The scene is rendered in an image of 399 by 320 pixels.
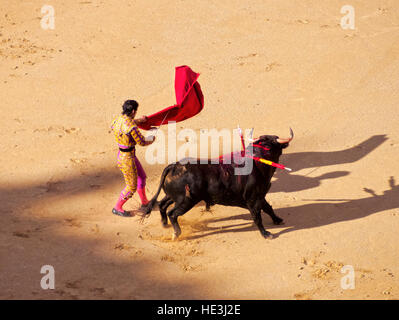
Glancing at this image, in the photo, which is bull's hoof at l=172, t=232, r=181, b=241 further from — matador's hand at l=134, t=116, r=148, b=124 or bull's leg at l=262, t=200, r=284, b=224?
matador's hand at l=134, t=116, r=148, b=124

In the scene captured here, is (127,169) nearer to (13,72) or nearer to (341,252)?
(341,252)

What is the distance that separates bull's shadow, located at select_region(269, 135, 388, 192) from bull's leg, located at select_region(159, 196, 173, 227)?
195 centimetres

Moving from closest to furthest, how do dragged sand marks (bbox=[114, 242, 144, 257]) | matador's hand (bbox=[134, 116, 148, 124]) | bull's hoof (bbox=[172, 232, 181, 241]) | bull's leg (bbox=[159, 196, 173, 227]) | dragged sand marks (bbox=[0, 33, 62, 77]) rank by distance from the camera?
dragged sand marks (bbox=[114, 242, 144, 257]) → bull's hoof (bbox=[172, 232, 181, 241]) → bull's leg (bbox=[159, 196, 173, 227]) → matador's hand (bbox=[134, 116, 148, 124]) → dragged sand marks (bbox=[0, 33, 62, 77])

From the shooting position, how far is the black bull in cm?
742

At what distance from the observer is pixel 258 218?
768 centimetres

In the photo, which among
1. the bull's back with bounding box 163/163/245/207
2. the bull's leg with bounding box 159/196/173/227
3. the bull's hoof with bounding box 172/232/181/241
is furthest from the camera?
the bull's leg with bounding box 159/196/173/227

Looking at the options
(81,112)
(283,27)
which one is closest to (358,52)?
(283,27)

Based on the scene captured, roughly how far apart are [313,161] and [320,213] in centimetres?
166

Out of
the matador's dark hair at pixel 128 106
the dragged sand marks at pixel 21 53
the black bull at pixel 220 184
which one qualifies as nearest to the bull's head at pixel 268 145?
the black bull at pixel 220 184

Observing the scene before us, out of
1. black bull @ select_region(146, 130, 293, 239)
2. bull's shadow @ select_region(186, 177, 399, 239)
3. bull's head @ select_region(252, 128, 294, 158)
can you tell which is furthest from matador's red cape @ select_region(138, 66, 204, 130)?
bull's shadow @ select_region(186, 177, 399, 239)

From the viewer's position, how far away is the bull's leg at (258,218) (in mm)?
7641

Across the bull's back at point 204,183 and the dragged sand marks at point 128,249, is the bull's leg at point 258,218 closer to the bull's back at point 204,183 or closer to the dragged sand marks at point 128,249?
the bull's back at point 204,183

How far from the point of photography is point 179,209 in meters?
7.53

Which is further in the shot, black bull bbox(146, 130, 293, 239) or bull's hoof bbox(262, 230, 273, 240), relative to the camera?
bull's hoof bbox(262, 230, 273, 240)
